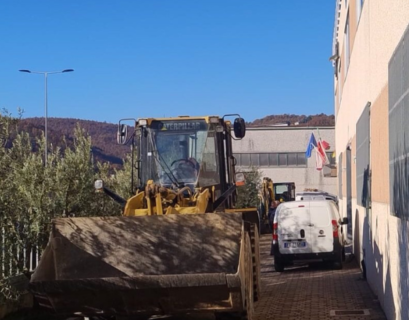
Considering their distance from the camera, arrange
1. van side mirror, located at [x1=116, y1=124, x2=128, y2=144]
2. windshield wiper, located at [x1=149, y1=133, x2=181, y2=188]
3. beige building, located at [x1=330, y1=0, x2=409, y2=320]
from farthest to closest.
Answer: van side mirror, located at [x1=116, y1=124, x2=128, y2=144]
windshield wiper, located at [x1=149, y1=133, x2=181, y2=188]
beige building, located at [x1=330, y1=0, x2=409, y2=320]

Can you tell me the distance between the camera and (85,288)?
9469mm

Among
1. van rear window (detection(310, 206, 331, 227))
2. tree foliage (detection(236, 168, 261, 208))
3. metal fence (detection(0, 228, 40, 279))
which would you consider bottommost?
metal fence (detection(0, 228, 40, 279))

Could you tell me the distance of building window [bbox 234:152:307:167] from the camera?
176ft

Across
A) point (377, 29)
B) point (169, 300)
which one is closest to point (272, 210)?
point (377, 29)

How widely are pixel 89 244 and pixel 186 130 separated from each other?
3328 mm

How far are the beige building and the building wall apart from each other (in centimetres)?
3556

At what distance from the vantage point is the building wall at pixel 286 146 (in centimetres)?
5344

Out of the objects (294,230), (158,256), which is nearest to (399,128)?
(158,256)

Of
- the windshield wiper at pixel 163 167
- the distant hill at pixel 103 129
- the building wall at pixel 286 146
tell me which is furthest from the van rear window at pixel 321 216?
the building wall at pixel 286 146

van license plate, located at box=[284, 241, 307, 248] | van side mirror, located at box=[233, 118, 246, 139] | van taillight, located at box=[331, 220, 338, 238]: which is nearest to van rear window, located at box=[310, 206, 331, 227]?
van taillight, located at box=[331, 220, 338, 238]

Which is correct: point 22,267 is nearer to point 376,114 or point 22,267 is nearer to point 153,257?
point 153,257

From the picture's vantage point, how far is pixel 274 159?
54156mm

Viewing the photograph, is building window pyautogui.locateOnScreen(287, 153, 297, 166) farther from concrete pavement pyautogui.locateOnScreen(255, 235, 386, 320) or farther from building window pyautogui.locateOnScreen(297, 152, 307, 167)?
concrete pavement pyautogui.locateOnScreen(255, 235, 386, 320)

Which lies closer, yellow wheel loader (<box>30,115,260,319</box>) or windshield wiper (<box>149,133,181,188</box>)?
yellow wheel loader (<box>30,115,260,319</box>)
